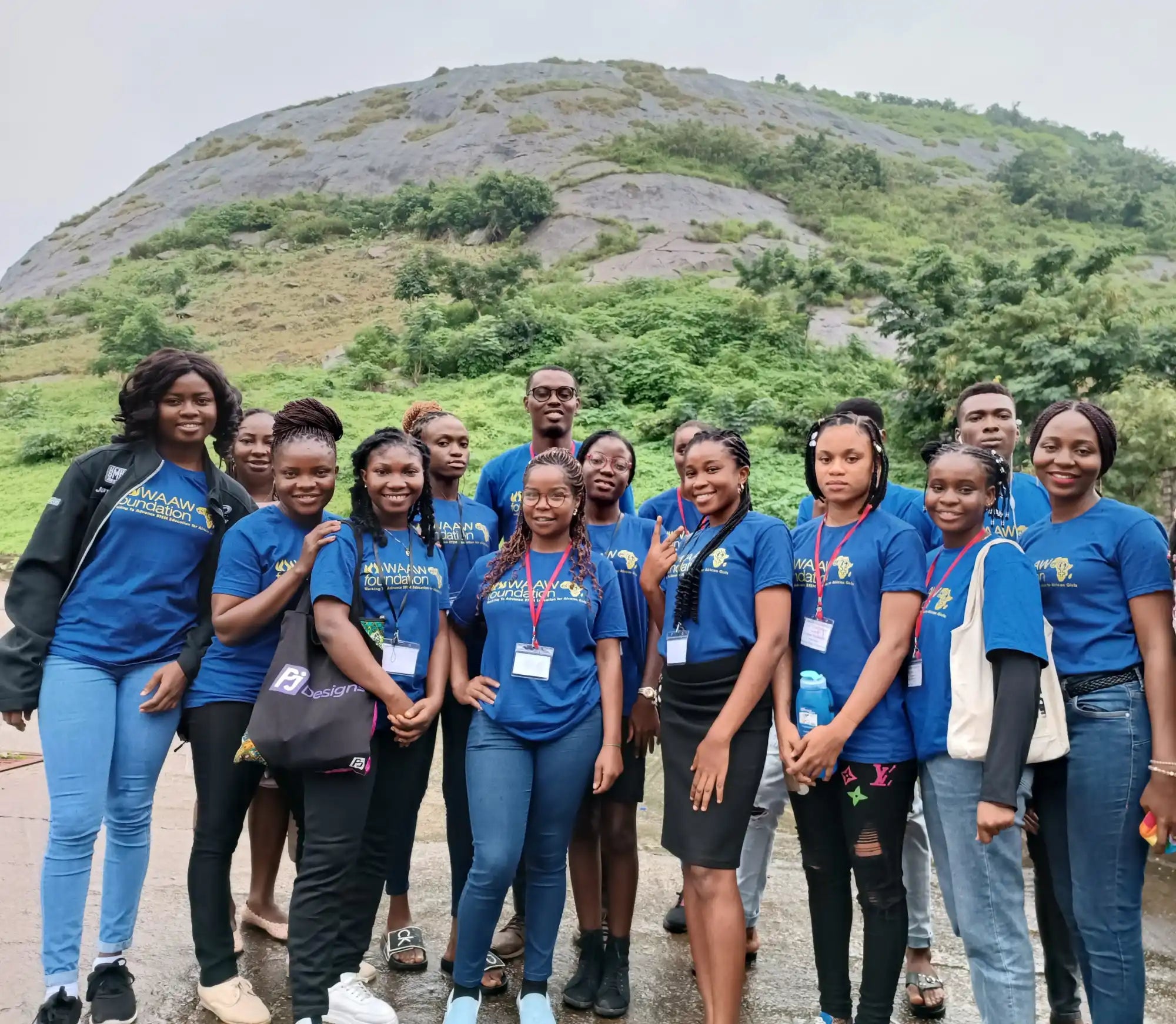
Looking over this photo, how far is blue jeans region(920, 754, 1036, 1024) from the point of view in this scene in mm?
2301

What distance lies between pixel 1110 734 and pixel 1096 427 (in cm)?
85

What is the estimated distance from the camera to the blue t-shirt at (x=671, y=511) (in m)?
3.54

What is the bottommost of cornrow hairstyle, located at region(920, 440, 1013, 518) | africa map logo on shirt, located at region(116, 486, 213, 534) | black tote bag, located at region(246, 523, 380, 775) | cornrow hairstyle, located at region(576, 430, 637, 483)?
black tote bag, located at region(246, 523, 380, 775)

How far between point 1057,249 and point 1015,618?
626 inches

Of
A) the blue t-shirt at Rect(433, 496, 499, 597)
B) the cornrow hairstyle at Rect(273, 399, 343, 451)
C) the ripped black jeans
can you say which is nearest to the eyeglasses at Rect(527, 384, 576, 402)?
the blue t-shirt at Rect(433, 496, 499, 597)

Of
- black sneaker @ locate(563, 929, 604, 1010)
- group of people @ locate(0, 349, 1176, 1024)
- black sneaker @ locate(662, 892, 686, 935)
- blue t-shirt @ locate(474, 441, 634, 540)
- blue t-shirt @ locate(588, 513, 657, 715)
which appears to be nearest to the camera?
group of people @ locate(0, 349, 1176, 1024)

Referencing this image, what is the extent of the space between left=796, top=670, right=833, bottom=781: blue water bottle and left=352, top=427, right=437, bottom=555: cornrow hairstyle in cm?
127

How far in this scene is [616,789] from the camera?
299 cm

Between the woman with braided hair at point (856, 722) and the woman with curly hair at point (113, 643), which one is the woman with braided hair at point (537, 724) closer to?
the woman with braided hair at point (856, 722)

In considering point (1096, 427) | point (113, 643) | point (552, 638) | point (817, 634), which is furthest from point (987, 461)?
point (113, 643)

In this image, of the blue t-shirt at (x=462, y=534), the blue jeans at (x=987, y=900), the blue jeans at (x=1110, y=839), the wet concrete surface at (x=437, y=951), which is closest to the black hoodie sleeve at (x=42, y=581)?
the wet concrete surface at (x=437, y=951)

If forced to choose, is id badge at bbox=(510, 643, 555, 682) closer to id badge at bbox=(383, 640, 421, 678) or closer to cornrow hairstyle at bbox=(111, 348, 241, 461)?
id badge at bbox=(383, 640, 421, 678)

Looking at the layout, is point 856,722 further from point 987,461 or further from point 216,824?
point 216,824

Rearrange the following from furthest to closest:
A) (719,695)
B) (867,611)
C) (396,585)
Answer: (396,585) → (719,695) → (867,611)
